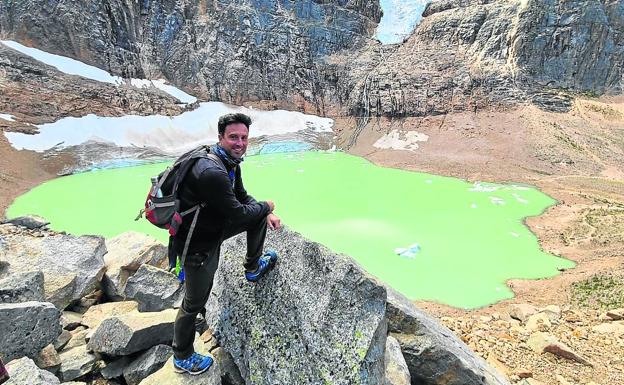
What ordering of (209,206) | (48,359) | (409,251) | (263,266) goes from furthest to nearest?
(409,251) < (263,266) < (48,359) < (209,206)

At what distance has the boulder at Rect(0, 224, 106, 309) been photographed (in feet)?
16.7

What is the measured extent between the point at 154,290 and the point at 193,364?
189cm

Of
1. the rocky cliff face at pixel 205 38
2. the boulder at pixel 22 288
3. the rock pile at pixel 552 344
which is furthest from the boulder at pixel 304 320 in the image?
the rocky cliff face at pixel 205 38

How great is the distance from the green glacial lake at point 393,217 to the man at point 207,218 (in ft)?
29.4

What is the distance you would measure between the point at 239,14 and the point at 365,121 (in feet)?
81.4

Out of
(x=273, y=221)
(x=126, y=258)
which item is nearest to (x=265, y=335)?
(x=273, y=221)

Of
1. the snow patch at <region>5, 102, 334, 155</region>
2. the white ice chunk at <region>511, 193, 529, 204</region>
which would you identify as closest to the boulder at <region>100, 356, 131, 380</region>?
the white ice chunk at <region>511, 193, 529, 204</region>

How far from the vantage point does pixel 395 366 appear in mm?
3707

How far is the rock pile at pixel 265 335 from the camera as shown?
10.7 feet

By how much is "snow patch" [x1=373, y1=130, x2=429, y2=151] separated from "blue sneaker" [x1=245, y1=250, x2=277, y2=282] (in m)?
34.9

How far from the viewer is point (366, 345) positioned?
3104mm

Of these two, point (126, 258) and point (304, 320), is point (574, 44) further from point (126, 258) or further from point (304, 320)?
point (304, 320)

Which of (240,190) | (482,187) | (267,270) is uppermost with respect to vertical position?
(240,190)

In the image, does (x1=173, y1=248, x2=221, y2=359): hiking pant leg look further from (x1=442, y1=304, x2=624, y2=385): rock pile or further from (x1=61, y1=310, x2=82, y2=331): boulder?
(x1=442, y1=304, x2=624, y2=385): rock pile
